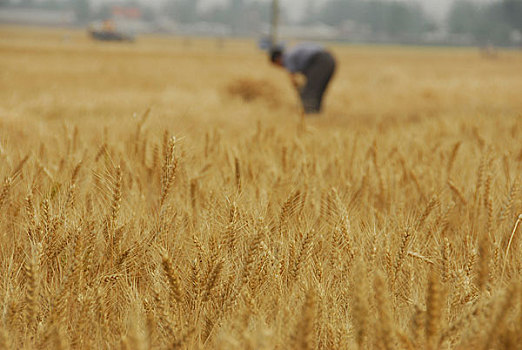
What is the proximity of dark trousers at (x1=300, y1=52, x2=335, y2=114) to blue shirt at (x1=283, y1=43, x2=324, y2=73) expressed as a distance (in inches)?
3.4

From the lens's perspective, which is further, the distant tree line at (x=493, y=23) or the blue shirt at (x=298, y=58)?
the distant tree line at (x=493, y=23)

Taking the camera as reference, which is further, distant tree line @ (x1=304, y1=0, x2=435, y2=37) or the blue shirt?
distant tree line @ (x1=304, y1=0, x2=435, y2=37)

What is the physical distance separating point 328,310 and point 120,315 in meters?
0.43

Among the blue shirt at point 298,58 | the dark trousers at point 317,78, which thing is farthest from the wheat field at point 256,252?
the blue shirt at point 298,58

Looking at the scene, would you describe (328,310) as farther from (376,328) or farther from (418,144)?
(418,144)

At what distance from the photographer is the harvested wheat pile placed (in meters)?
7.66

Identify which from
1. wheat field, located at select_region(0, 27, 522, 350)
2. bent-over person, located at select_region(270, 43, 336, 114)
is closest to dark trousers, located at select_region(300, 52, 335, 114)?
bent-over person, located at select_region(270, 43, 336, 114)

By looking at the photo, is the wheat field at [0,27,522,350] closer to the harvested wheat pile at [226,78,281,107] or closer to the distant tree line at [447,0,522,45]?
the harvested wheat pile at [226,78,281,107]

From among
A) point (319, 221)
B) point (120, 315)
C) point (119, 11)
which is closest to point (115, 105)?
point (319, 221)

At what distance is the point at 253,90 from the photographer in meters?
7.72

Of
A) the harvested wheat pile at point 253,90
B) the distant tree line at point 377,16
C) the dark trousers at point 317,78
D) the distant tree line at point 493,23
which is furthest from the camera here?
the distant tree line at point 377,16

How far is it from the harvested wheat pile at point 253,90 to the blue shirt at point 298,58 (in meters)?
0.72

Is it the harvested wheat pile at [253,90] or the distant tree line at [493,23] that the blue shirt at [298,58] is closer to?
the harvested wheat pile at [253,90]

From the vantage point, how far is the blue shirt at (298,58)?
22.6ft
